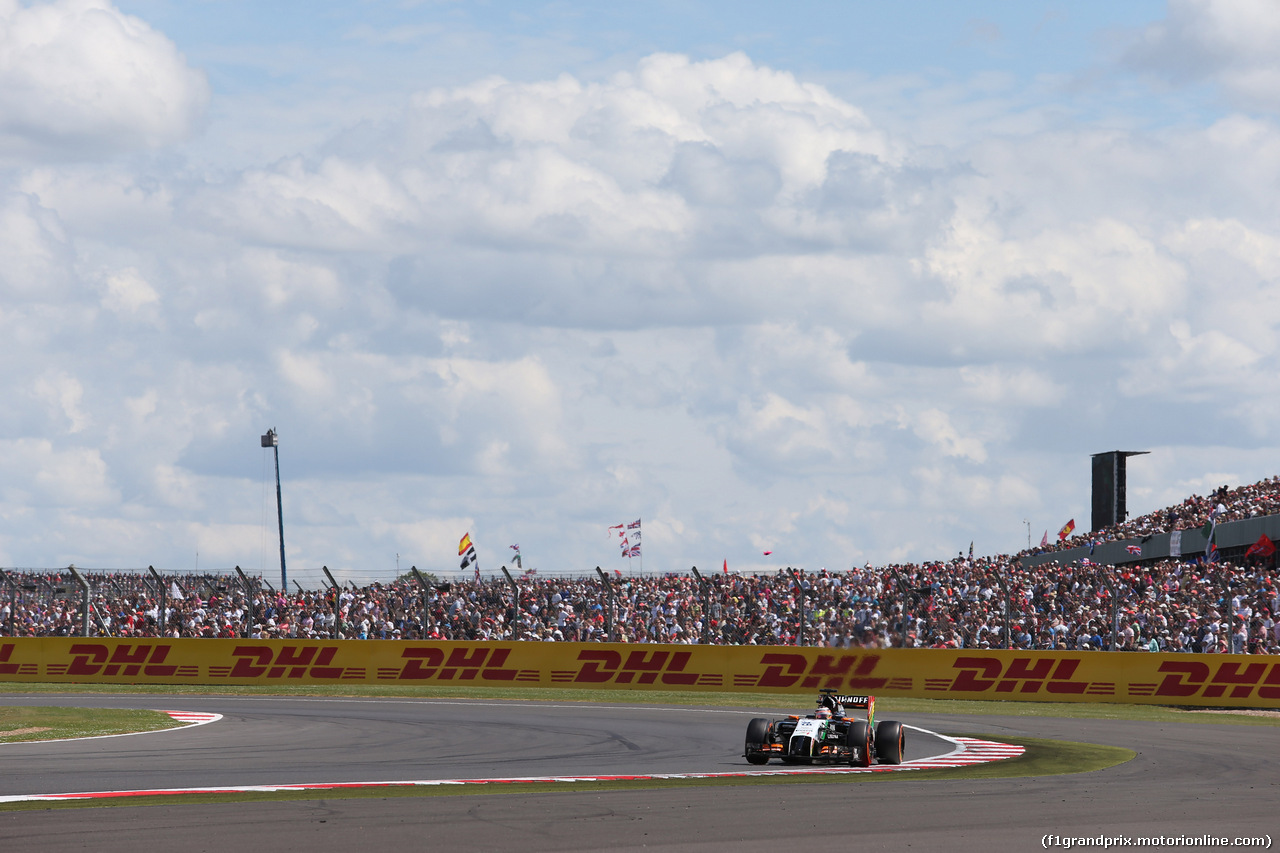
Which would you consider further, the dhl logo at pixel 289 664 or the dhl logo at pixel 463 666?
the dhl logo at pixel 289 664

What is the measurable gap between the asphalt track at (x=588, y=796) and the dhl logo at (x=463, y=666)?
9.25 meters

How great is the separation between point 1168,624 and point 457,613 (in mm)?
14605

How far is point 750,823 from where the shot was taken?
1060 cm

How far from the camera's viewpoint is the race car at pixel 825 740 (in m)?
15.4

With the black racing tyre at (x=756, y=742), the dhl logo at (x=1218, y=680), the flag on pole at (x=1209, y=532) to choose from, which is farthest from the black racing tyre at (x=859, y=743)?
the flag on pole at (x=1209, y=532)

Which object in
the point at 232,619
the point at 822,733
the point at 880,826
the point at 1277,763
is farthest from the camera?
the point at 232,619

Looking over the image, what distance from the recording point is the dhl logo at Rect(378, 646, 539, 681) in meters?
31.1

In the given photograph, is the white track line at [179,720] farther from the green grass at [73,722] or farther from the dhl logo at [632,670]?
the dhl logo at [632,670]

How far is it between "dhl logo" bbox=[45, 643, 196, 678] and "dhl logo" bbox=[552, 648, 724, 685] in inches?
331

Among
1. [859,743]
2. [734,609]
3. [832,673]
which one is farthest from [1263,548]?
[859,743]

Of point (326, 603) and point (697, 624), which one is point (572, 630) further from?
point (326, 603)

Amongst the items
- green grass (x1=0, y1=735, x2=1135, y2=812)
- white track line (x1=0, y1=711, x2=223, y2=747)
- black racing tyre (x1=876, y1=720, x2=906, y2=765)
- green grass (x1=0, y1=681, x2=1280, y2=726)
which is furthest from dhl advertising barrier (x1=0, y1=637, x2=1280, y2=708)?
black racing tyre (x1=876, y1=720, x2=906, y2=765)

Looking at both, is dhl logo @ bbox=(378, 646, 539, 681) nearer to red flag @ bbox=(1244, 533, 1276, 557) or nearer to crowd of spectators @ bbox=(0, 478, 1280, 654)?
crowd of spectators @ bbox=(0, 478, 1280, 654)

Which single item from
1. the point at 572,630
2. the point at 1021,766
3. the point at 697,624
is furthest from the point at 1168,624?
the point at 1021,766
